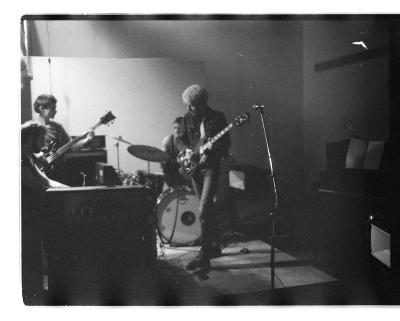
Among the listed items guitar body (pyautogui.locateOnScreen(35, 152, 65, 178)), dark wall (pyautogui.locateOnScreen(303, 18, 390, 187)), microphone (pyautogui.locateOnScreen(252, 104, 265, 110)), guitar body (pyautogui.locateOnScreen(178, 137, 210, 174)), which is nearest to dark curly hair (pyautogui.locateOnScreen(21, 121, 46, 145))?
guitar body (pyautogui.locateOnScreen(35, 152, 65, 178))

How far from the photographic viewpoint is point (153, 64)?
234cm

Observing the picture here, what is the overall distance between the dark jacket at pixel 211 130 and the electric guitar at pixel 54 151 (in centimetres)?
41

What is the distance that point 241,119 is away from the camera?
2369 millimetres

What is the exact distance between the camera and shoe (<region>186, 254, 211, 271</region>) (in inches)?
95.0

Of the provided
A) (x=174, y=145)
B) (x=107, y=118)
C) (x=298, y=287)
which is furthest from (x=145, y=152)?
(x=298, y=287)

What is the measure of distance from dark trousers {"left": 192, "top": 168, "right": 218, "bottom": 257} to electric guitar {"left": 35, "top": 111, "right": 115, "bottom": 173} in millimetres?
567

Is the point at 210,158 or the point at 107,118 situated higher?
the point at 107,118

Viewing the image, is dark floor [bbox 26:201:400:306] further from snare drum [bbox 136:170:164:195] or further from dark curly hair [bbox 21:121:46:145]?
dark curly hair [bbox 21:121:46:145]

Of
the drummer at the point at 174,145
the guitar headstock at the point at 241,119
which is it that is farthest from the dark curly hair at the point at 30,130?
the guitar headstock at the point at 241,119

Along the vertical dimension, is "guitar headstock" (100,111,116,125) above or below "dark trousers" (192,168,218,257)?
above

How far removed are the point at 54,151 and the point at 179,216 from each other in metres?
0.75

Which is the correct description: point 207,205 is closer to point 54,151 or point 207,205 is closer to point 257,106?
point 257,106
